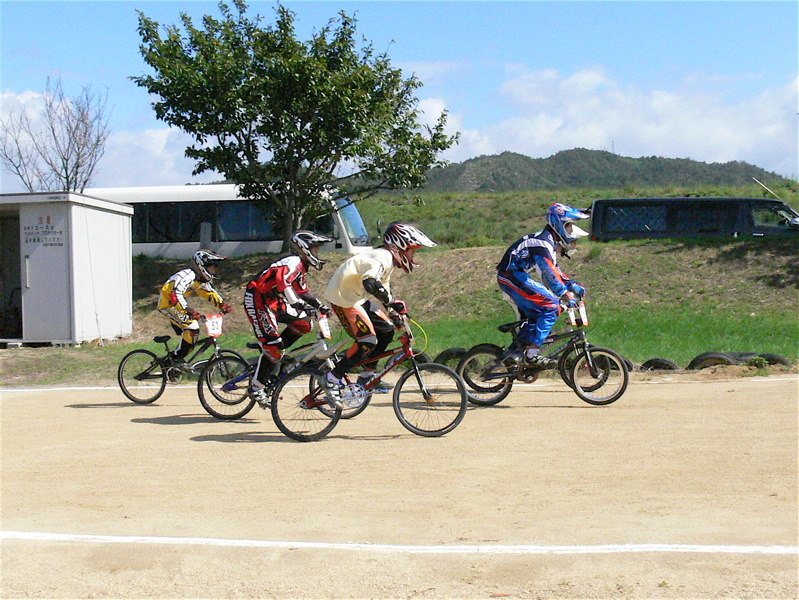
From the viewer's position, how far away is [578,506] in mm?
5602

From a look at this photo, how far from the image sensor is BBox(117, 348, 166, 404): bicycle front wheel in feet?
34.7

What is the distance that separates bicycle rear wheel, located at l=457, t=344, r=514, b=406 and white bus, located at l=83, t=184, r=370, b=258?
16.7 m

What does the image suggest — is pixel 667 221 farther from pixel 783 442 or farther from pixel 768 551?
pixel 768 551

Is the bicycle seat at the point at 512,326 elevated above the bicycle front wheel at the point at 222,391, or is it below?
above

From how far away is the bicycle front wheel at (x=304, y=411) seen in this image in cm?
785

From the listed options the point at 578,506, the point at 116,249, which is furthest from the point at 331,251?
the point at 578,506

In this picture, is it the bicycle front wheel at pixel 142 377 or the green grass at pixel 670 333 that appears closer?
the bicycle front wheel at pixel 142 377

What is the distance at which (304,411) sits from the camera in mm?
7961

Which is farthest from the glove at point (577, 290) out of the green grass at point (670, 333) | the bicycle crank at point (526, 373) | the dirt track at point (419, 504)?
the green grass at point (670, 333)

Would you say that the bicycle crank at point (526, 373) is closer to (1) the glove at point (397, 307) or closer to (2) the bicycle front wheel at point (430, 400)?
(2) the bicycle front wheel at point (430, 400)

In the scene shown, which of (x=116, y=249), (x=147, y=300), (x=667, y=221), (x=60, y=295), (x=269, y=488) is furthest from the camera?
(x=667, y=221)

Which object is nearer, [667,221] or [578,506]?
[578,506]

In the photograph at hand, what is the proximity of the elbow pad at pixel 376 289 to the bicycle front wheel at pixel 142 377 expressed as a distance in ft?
13.8

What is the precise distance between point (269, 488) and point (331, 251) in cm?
1953
